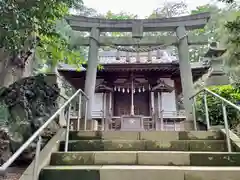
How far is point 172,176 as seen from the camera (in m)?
2.12

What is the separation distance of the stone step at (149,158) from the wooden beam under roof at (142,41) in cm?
380

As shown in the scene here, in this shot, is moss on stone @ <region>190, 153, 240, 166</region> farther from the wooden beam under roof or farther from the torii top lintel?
the torii top lintel

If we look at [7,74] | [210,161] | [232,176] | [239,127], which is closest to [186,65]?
[239,127]

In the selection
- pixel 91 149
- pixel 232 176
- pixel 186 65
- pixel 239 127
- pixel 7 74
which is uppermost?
pixel 186 65

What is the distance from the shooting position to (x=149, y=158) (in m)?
2.54

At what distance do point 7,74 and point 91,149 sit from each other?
222 centimetres

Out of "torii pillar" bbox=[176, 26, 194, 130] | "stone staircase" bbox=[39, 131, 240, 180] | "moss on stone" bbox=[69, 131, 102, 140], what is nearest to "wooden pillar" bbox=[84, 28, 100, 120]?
"moss on stone" bbox=[69, 131, 102, 140]

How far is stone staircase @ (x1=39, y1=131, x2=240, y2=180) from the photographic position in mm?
2160

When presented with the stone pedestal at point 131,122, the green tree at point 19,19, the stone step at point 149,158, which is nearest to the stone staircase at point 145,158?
the stone step at point 149,158

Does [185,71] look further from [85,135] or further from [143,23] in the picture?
[85,135]

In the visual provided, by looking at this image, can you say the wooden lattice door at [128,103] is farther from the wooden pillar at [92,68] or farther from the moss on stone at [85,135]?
the moss on stone at [85,135]

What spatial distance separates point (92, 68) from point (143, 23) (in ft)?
5.97

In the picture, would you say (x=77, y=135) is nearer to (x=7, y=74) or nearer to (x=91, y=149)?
(x=91, y=149)

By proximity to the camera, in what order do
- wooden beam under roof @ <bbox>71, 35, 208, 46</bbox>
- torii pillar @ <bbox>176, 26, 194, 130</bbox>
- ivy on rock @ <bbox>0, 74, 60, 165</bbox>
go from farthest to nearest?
wooden beam under roof @ <bbox>71, 35, 208, 46</bbox> → torii pillar @ <bbox>176, 26, 194, 130</bbox> → ivy on rock @ <bbox>0, 74, 60, 165</bbox>
